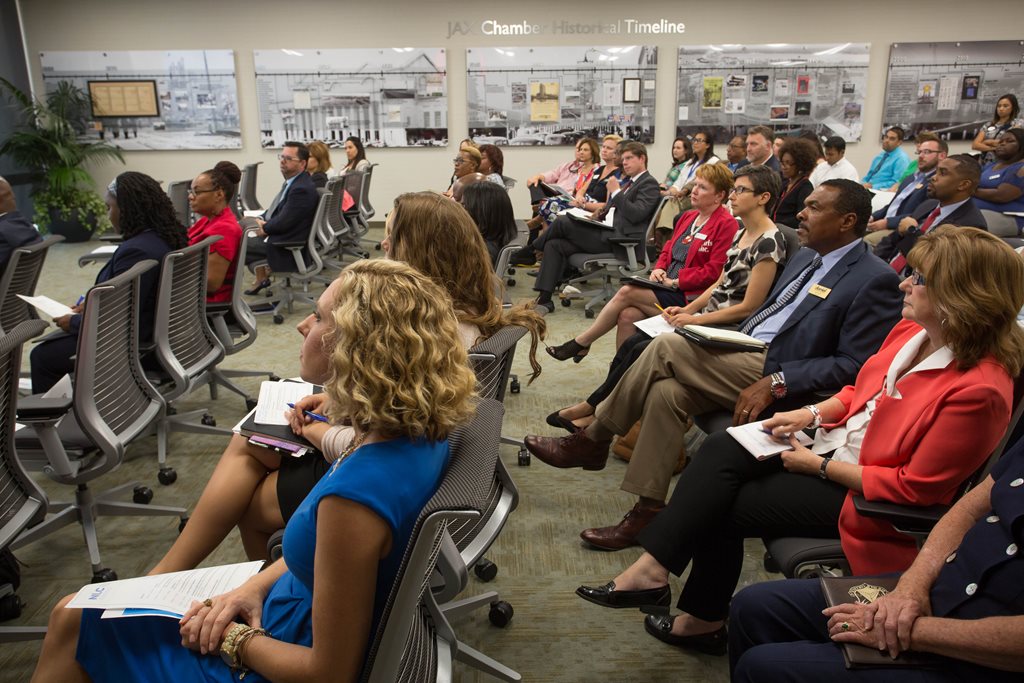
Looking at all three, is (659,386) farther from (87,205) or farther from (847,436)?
(87,205)

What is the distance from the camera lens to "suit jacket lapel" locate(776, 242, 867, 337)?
8.06 ft

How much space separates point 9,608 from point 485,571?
1.42 meters

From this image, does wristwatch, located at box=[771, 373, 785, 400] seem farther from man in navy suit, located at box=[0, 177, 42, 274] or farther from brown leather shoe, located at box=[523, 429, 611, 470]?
man in navy suit, located at box=[0, 177, 42, 274]

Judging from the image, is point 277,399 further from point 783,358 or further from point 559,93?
point 559,93

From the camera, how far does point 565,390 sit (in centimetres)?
414

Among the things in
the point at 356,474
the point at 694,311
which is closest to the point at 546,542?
the point at 694,311

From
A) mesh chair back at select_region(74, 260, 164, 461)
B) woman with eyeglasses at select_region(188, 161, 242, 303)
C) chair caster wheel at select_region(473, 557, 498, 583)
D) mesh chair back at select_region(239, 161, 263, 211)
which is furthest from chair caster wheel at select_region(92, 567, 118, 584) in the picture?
mesh chair back at select_region(239, 161, 263, 211)

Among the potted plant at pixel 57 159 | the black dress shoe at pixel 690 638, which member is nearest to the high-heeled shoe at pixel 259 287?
the potted plant at pixel 57 159

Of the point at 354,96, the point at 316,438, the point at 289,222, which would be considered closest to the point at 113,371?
the point at 316,438

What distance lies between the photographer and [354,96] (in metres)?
9.30

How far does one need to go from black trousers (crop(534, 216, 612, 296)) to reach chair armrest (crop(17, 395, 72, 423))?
13.1 feet

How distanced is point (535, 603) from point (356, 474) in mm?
1388

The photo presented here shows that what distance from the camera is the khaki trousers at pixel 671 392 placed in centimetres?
249

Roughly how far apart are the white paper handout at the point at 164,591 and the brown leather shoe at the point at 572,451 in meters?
1.68
